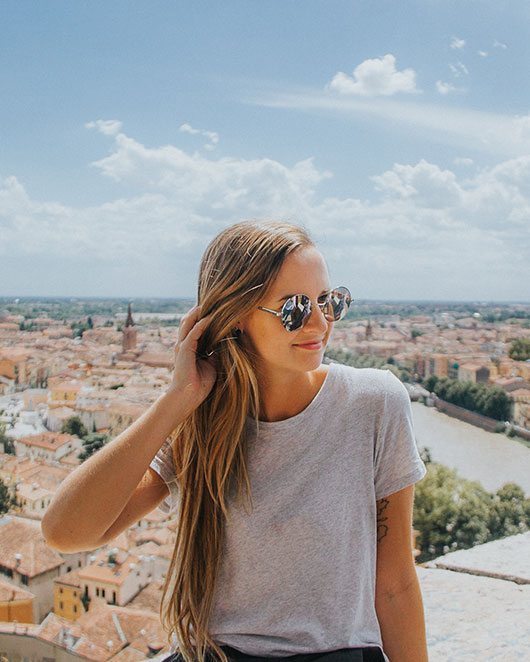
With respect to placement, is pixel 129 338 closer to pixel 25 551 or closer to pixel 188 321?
pixel 25 551

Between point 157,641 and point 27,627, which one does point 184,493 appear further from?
point 27,627

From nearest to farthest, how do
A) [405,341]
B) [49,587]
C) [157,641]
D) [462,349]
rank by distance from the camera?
[157,641]
[49,587]
[462,349]
[405,341]

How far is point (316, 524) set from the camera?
1.79 feet

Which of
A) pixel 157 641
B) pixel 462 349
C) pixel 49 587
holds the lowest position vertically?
pixel 49 587

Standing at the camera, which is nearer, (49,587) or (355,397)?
(355,397)

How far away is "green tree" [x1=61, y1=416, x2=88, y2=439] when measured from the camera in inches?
600

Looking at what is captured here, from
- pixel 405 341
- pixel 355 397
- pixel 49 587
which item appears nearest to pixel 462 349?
pixel 405 341

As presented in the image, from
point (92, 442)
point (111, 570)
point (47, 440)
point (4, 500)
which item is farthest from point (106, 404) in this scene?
point (111, 570)

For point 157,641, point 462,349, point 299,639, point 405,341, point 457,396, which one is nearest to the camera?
point 299,639

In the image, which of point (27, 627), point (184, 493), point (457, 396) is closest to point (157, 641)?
point (27, 627)

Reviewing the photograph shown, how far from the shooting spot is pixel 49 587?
7.70 m

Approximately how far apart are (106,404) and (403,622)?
15.8 m

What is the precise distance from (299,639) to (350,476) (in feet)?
0.54

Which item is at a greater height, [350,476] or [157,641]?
[350,476]
